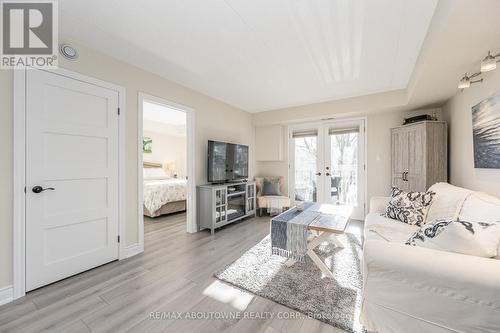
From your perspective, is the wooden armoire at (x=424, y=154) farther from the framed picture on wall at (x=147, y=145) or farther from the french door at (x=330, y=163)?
the framed picture on wall at (x=147, y=145)

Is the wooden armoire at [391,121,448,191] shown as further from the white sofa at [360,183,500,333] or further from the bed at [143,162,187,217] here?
the bed at [143,162,187,217]

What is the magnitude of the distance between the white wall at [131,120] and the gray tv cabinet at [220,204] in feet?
1.20

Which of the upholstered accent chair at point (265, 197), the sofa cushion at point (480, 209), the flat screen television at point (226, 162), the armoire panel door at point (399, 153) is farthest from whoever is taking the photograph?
the upholstered accent chair at point (265, 197)

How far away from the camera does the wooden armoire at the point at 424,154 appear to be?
3010mm

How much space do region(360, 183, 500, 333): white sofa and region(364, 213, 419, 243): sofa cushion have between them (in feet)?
2.78

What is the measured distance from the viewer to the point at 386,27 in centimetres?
188

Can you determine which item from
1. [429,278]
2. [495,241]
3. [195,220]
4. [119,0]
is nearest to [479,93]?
[495,241]

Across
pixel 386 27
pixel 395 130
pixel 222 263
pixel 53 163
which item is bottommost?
pixel 222 263

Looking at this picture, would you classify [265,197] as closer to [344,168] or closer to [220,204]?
[220,204]

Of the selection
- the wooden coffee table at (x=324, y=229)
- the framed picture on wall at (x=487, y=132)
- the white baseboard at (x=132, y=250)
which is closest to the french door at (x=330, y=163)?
the wooden coffee table at (x=324, y=229)

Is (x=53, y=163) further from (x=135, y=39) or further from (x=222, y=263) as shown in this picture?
(x=222, y=263)

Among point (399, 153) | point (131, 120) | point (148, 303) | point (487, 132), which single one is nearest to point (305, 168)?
point (399, 153)

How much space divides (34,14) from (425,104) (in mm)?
5132

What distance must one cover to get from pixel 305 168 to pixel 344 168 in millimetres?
874
